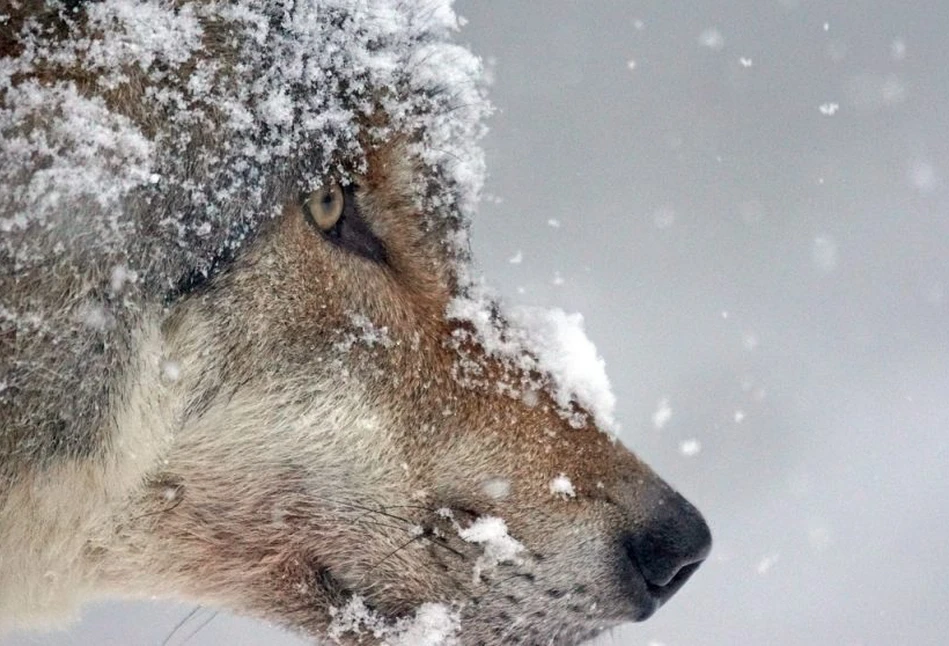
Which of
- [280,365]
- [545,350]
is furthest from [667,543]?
[280,365]

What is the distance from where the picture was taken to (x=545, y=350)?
2.90 meters

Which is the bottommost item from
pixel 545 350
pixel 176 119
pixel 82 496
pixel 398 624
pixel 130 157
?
pixel 82 496

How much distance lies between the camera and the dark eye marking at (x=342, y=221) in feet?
8.14

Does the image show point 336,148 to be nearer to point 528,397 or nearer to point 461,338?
point 461,338

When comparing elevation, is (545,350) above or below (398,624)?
above

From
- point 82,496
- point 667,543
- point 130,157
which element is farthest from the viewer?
point 667,543

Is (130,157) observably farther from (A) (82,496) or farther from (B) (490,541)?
(B) (490,541)

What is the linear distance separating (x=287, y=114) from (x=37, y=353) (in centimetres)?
82

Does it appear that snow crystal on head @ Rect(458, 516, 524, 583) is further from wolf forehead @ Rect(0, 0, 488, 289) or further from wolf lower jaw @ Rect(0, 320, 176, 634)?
wolf forehead @ Rect(0, 0, 488, 289)

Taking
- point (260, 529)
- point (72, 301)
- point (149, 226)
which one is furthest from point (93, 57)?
point (260, 529)

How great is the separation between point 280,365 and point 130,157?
2.10ft

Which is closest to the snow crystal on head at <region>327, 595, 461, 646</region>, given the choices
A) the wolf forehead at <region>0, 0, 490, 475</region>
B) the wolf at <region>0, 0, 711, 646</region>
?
the wolf at <region>0, 0, 711, 646</region>

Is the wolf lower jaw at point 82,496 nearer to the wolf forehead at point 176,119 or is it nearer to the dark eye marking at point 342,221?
the wolf forehead at point 176,119

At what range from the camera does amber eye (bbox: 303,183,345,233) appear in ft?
8.10
